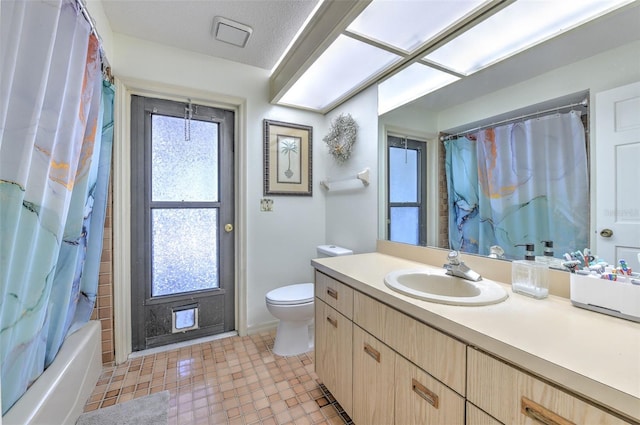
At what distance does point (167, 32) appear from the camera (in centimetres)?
186

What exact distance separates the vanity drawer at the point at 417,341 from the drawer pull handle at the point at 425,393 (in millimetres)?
64

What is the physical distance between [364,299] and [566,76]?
1.21m

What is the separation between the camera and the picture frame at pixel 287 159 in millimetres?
2369

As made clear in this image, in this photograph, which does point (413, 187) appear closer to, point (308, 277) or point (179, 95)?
point (308, 277)

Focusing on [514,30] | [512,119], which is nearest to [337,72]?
[514,30]

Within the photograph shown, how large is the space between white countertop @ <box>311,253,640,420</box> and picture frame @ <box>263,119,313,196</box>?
5.15ft

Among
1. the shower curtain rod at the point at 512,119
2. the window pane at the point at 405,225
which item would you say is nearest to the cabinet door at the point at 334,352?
the window pane at the point at 405,225

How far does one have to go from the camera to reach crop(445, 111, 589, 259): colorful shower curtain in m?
1.02

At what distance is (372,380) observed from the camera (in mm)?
1154

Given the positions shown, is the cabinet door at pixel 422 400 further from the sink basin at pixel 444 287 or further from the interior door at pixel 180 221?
the interior door at pixel 180 221

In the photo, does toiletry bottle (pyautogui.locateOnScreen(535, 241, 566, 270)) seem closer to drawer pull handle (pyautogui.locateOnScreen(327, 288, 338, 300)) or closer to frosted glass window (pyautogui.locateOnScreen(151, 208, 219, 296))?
drawer pull handle (pyautogui.locateOnScreen(327, 288, 338, 300))

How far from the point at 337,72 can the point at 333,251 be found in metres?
1.37

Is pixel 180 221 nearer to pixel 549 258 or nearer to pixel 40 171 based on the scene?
pixel 40 171

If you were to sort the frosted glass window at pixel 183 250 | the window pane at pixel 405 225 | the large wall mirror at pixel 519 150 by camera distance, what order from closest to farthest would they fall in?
the large wall mirror at pixel 519 150 → the window pane at pixel 405 225 → the frosted glass window at pixel 183 250
